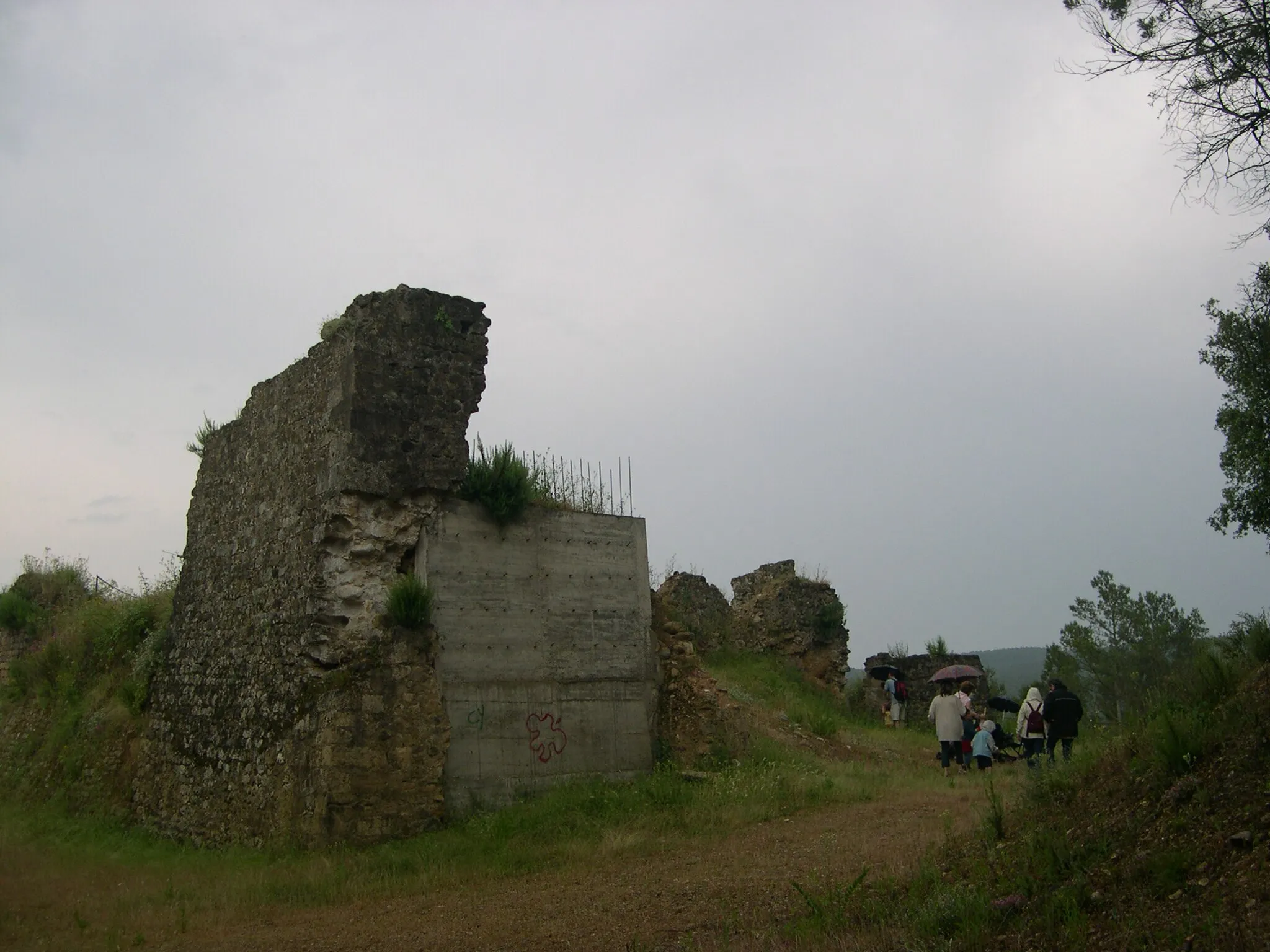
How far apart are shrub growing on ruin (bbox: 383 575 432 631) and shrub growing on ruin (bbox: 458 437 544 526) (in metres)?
1.28

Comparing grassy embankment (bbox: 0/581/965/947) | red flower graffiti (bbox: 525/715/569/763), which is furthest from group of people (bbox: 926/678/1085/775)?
red flower graffiti (bbox: 525/715/569/763)

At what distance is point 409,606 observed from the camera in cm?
1090

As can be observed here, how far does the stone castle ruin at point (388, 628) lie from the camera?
34.5 feet

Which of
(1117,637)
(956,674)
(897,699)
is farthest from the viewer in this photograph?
(1117,637)

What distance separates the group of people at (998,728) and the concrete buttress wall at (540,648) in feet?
15.7

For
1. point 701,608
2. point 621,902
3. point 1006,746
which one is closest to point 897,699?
point 701,608

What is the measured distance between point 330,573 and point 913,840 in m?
6.48

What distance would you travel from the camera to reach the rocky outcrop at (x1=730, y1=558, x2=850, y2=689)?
78.7ft

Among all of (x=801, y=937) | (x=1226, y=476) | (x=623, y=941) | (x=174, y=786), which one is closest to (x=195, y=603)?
(x=174, y=786)

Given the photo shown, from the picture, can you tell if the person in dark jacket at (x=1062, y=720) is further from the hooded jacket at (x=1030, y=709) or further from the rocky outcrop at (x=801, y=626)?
the rocky outcrop at (x=801, y=626)

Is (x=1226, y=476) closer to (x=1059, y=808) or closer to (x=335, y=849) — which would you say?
(x=1059, y=808)

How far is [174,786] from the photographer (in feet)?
41.9

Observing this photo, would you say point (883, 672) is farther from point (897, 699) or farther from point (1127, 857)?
point (1127, 857)

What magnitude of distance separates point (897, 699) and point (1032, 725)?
9912 mm
